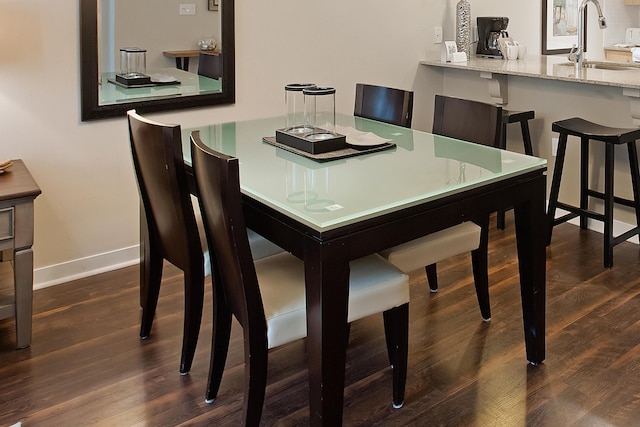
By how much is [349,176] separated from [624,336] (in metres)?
1.38

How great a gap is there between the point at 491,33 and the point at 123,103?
2620mm

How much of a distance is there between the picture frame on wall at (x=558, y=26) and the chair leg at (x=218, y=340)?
4057 mm

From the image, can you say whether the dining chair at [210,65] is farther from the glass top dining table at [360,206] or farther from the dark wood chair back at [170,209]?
the dark wood chair back at [170,209]

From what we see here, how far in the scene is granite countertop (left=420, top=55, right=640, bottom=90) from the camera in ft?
11.1

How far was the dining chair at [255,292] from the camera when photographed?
175 cm

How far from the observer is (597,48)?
5.93 metres

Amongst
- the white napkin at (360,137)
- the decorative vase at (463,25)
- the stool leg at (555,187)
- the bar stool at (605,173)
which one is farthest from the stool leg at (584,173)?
the white napkin at (360,137)

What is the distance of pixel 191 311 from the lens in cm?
231

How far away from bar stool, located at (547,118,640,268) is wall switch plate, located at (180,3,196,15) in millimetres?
1960

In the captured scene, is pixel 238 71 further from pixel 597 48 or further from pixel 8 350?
pixel 597 48

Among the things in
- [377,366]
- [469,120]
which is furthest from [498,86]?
[377,366]

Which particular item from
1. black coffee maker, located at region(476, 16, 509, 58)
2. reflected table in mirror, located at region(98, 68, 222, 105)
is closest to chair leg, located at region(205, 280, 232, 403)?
reflected table in mirror, located at region(98, 68, 222, 105)

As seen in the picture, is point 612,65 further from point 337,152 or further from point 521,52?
point 337,152

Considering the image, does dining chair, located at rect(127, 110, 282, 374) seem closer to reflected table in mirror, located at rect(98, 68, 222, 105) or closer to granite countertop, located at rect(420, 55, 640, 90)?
reflected table in mirror, located at rect(98, 68, 222, 105)
